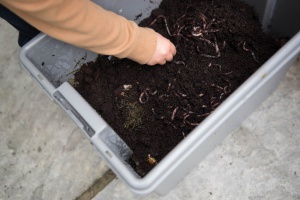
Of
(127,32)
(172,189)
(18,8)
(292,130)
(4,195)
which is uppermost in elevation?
(18,8)

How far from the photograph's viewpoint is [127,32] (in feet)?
2.88

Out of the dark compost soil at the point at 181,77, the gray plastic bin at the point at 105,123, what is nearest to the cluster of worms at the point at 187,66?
the dark compost soil at the point at 181,77

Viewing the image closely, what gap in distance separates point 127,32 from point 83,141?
53 centimetres

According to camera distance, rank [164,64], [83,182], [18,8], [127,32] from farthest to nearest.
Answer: [83,182]
[164,64]
[127,32]
[18,8]

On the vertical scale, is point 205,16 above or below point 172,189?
above

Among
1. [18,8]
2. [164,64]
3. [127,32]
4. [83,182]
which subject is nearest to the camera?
[18,8]

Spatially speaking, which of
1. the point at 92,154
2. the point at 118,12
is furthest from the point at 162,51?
the point at 92,154

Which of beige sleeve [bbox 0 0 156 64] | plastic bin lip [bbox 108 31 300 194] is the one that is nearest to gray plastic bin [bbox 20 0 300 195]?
plastic bin lip [bbox 108 31 300 194]

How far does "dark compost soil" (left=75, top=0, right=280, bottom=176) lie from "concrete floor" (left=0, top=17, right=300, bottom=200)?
185 mm

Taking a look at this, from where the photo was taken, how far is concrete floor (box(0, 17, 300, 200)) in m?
1.13

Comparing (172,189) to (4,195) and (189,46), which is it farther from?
(4,195)

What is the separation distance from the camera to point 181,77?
42.8 inches

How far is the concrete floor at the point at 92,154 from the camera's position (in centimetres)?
113

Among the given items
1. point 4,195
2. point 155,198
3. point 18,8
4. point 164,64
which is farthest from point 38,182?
point 18,8
